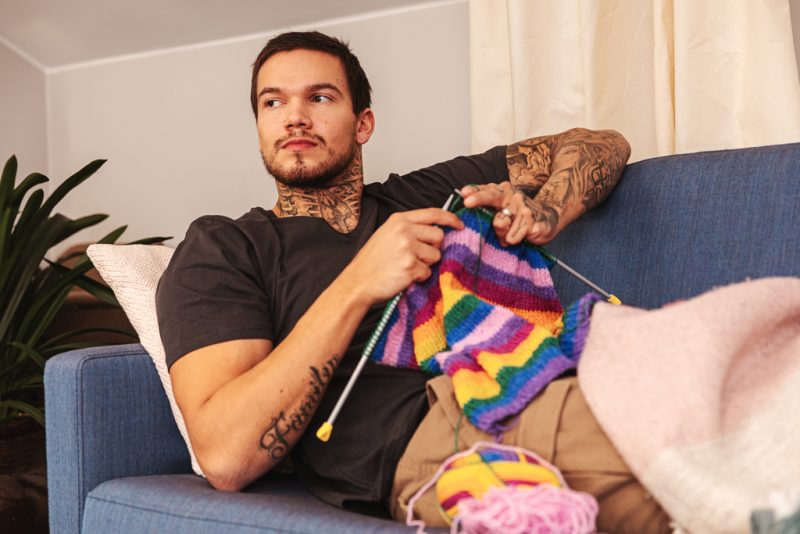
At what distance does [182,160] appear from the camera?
247cm

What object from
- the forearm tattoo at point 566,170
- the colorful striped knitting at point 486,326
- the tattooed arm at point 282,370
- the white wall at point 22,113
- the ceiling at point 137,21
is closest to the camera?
the colorful striped knitting at point 486,326

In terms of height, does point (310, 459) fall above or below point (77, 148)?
below

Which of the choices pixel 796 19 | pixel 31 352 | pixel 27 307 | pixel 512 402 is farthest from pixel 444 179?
pixel 27 307

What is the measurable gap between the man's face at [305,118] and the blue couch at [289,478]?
0.40 meters

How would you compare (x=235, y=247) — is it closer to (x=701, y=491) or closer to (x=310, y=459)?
(x=310, y=459)

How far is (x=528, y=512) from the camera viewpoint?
2.54 feet

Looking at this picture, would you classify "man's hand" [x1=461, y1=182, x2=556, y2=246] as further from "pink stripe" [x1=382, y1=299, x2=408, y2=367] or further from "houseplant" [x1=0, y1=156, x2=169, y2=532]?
"houseplant" [x1=0, y1=156, x2=169, y2=532]

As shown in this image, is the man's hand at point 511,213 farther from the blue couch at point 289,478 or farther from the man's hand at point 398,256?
the blue couch at point 289,478

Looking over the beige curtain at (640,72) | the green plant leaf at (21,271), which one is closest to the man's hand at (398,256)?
the beige curtain at (640,72)

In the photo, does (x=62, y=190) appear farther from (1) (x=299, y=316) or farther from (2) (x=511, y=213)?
(2) (x=511, y=213)

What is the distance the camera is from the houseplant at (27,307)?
1.74 meters

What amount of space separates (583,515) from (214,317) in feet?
1.91

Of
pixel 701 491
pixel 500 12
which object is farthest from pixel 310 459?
pixel 500 12

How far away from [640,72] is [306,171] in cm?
76
